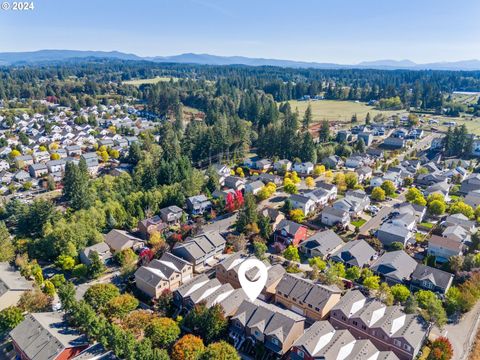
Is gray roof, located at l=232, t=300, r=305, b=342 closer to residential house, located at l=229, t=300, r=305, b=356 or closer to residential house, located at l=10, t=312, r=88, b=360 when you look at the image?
residential house, located at l=229, t=300, r=305, b=356

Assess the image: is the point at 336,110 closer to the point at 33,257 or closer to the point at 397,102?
the point at 397,102

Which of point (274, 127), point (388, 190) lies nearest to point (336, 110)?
point (274, 127)

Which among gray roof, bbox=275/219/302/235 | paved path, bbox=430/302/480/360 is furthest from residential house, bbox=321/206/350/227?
paved path, bbox=430/302/480/360

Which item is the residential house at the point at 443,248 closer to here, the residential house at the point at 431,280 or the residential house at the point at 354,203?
the residential house at the point at 431,280

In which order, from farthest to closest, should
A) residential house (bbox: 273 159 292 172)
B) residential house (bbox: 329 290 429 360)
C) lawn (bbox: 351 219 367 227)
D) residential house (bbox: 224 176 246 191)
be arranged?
residential house (bbox: 273 159 292 172) < residential house (bbox: 224 176 246 191) < lawn (bbox: 351 219 367 227) < residential house (bbox: 329 290 429 360)

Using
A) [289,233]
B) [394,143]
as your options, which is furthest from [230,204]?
[394,143]

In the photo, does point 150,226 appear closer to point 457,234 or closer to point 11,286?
point 11,286

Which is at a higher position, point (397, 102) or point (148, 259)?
point (397, 102)
